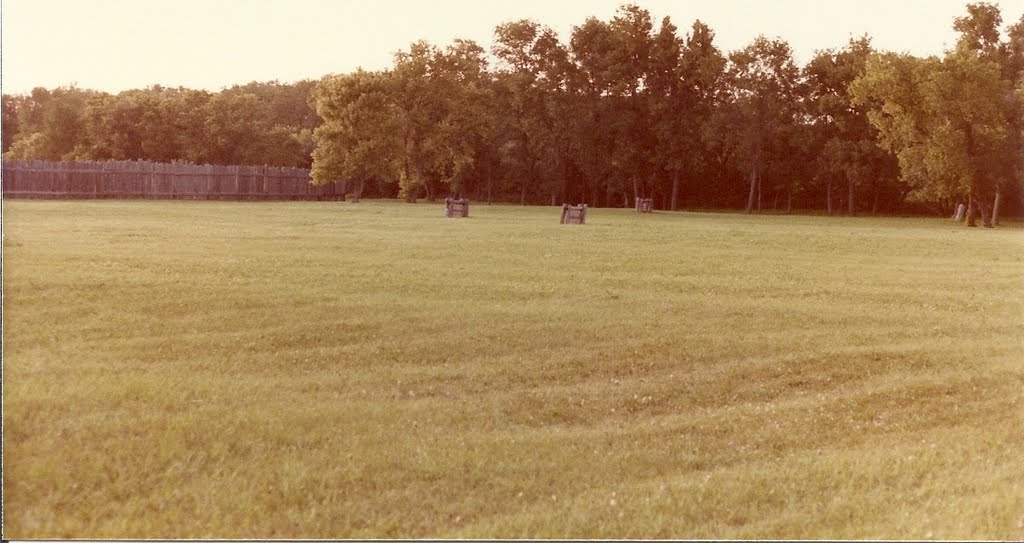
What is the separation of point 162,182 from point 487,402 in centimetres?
1410

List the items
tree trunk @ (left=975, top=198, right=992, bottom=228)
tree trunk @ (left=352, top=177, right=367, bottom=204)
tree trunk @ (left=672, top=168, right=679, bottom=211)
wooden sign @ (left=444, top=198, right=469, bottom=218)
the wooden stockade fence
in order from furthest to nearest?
wooden sign @ (left=444, top=198, right=469, bottom=218) → tree trunk @ (left=352, top=177, right=367, bottom=204) → tree trunk @ (left=975, top=198, right=992, bottom=228) → tree trunk @ (left=672, top=168, right=679, bottom=211) → the wooden stockade fence

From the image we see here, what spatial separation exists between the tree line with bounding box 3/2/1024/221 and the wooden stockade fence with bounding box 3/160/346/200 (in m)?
0.32

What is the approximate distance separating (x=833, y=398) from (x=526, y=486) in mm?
2321

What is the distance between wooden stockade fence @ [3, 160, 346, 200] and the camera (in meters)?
10.1

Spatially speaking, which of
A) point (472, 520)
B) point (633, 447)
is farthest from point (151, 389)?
point (633, 447)

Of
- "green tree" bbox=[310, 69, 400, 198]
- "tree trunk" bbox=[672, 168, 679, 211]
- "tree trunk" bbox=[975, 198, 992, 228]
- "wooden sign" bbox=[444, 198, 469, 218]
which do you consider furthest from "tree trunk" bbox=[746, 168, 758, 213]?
"green tree" bbox=[310, 69, 400, 198]

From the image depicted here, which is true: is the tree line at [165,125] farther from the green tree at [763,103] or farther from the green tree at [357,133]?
the green tree at [763,103]

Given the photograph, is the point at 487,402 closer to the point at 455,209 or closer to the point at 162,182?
the point at 162,182

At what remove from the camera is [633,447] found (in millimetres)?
4617

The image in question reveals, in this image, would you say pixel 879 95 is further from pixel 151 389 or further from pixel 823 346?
pixel 151 389

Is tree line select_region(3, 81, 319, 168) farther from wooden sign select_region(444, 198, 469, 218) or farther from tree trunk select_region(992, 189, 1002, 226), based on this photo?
A: tree trunk select_region(992, 189, 1002, 226)

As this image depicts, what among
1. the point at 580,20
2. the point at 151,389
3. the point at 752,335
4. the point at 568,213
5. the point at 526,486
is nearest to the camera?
the point at 526,486

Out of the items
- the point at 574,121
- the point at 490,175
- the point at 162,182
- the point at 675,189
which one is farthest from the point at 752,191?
the point at 162,182

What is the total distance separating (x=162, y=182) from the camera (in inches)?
688
